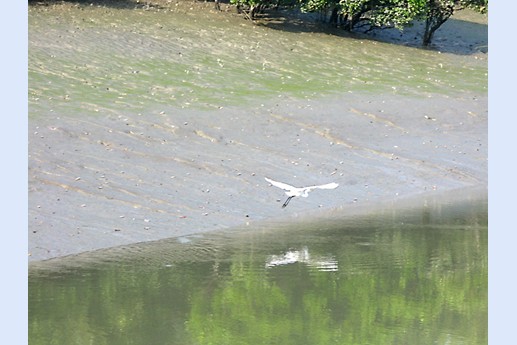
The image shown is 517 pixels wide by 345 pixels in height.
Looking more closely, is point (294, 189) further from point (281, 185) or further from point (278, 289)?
point (278, 289)

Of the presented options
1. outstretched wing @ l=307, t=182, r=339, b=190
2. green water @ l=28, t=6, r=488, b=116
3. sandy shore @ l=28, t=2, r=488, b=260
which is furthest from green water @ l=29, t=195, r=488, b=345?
green water @ l=28, t=6, r=488, b=116

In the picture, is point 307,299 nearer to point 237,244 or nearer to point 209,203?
point 237,244

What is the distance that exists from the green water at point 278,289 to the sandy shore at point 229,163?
51 cm

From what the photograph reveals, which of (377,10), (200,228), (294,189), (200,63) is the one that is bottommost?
(200,228)

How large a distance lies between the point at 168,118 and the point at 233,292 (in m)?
5.35

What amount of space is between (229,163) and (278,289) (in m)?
3.91

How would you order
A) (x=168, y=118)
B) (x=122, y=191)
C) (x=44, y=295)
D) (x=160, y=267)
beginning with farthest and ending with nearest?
(x=168, y=118) → (x=122, y=191) → (x=160, y=267) → (x=44, y=295)

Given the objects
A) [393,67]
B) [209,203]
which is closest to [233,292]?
[209,203]

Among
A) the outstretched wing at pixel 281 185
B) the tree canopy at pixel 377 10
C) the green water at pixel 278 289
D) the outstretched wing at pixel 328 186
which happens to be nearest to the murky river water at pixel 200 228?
the green water at pixel 278 289

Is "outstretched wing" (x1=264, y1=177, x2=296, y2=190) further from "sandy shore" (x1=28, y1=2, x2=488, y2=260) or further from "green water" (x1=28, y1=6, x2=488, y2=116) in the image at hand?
"green water" (x1=28, y1=6, x2=488, y2=116)

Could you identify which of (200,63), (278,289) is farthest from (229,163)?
(200,63)

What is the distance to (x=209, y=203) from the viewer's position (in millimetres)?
10977

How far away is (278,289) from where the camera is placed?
846 cm

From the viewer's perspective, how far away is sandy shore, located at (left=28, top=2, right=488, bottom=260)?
10234 mm
